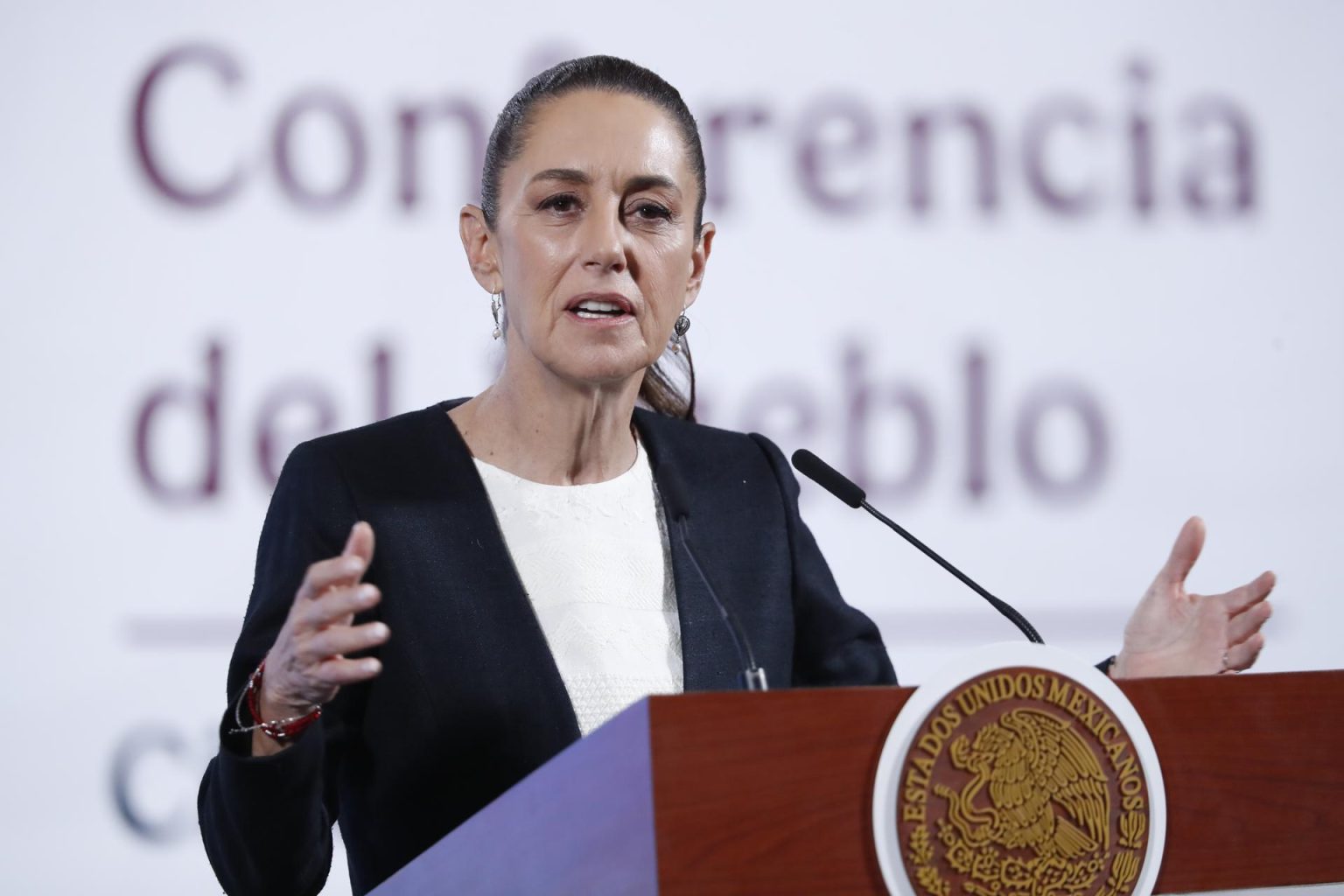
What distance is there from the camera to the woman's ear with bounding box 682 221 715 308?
1.96 m

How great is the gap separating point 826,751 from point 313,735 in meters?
0.55

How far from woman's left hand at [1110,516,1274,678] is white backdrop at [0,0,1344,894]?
0.99 meters

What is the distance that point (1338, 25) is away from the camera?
284 cm

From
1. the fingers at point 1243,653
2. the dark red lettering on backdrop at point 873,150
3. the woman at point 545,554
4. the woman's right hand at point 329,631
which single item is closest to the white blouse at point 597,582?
the woman at point 545,554

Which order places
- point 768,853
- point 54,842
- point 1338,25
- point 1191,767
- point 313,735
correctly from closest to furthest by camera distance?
1. point 768,853
2. point 1191,767
3. point 313,735
4. point 54,842
5. point 1338,25

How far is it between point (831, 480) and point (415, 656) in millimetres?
459

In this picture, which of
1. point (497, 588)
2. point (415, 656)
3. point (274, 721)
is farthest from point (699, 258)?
point (274, 721)

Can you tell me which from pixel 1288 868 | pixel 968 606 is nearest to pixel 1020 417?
pixel 968 606

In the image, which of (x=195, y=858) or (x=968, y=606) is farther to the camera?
(x=968, y=606)

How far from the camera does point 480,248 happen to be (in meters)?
1.93

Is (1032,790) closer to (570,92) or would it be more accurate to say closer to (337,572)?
(337,572)

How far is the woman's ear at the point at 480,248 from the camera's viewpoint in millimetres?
1916

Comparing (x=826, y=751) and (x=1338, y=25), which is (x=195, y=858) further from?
(x=1338, y=25)

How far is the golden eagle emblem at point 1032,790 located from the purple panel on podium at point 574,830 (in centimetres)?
21
